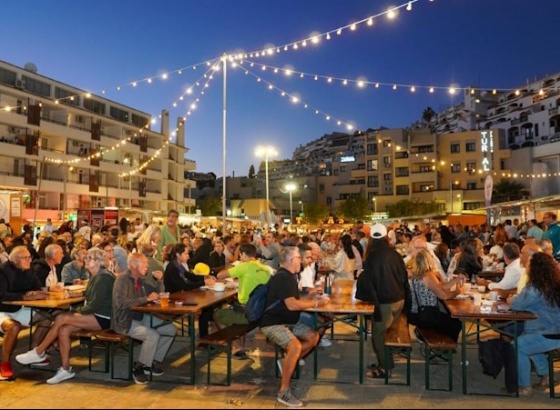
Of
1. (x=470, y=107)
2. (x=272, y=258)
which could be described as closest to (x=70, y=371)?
(x=272, y=258)

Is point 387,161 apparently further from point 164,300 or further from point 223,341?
point 223,341

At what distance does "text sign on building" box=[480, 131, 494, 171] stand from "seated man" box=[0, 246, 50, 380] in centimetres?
5259

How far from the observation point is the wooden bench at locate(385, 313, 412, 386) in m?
5.50

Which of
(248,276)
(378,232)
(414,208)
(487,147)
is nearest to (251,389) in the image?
(248,276)

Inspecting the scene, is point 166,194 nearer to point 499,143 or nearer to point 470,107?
point 499,143

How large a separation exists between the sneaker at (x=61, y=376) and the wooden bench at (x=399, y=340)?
12.2 ft

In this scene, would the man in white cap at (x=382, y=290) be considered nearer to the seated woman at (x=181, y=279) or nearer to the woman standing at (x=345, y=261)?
the seated woman at (x=181, y=279)

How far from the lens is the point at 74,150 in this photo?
39.3m

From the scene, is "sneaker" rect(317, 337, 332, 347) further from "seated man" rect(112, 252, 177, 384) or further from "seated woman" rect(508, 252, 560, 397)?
"seated woman" rect(508, 252, 560, 397)

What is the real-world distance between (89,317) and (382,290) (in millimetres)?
3559

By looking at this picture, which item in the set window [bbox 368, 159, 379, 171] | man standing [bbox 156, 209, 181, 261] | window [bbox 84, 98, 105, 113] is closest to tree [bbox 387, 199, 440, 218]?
window [bbox 368, 159, 379, 171]

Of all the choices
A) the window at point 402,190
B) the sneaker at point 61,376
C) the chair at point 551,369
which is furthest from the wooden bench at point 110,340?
the window at point 402,190

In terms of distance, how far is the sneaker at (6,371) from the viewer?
5.80m

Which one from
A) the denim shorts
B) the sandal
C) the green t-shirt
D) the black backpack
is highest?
the green t-shirt
